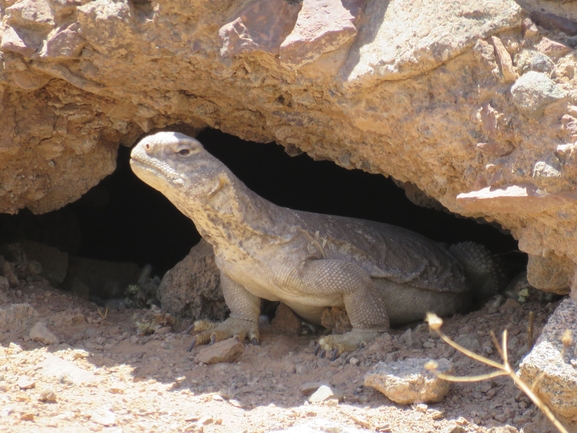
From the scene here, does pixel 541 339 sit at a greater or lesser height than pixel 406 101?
lesser

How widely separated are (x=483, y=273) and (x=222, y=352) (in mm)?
2613

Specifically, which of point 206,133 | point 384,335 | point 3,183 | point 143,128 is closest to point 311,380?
point 384,335

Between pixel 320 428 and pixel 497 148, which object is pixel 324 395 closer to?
pixel 320 428

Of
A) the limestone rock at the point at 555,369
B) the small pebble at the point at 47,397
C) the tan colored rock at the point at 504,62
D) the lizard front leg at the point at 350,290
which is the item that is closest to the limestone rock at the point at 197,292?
the lizard front leg at the point at 350,290

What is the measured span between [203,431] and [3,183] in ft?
9.66

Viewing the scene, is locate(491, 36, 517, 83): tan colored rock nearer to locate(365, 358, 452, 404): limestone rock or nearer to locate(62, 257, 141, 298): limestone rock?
locate(365, 358, 452, 404): limestone rock

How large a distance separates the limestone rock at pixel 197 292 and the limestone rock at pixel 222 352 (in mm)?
1194

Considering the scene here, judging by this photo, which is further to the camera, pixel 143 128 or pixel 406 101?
pixel 143 128

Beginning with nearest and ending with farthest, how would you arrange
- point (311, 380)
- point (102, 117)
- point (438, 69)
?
1. point (438, 69)
2. point (311, 380)
3. point (102, 117)

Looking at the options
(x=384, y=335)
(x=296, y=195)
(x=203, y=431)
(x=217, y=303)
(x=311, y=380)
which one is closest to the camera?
(x=203, y=431)

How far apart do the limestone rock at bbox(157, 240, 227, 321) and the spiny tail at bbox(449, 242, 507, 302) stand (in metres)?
2.15

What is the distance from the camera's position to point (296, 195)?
779cm

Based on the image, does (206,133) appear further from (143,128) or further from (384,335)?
(384,335)

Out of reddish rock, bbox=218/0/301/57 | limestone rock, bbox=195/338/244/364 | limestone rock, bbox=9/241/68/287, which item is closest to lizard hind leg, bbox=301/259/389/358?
limestone rock, bbox=195/338/244/364
